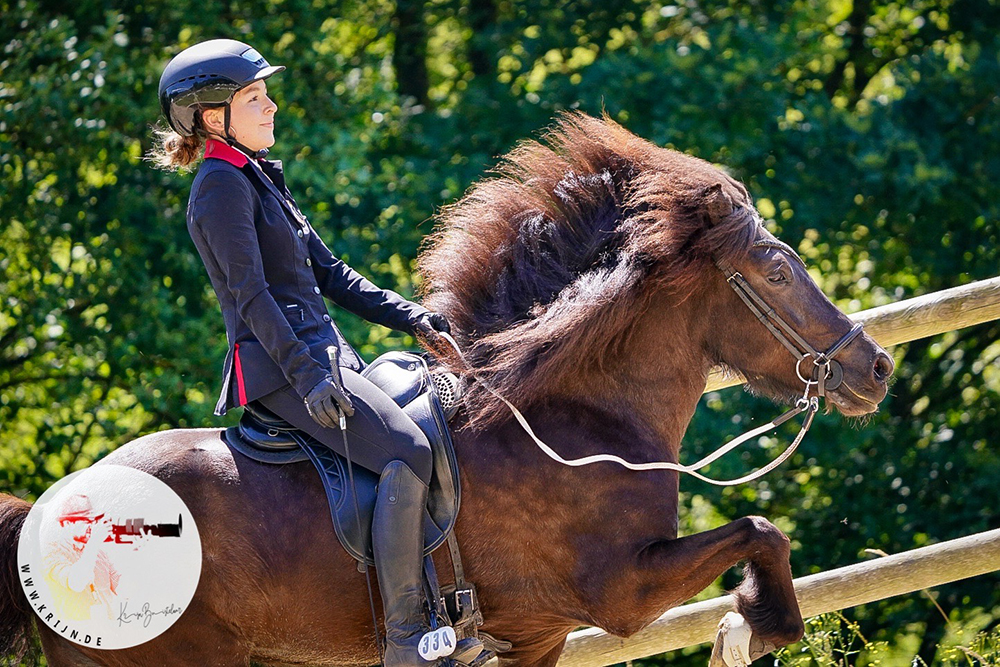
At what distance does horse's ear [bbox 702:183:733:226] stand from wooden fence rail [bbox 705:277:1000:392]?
38.1 inches

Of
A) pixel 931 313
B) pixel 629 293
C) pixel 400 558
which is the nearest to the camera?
pixel 400 558

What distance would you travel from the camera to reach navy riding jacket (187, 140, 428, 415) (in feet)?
11.7

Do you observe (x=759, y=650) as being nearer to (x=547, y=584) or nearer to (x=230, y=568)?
(x=547, y=584)

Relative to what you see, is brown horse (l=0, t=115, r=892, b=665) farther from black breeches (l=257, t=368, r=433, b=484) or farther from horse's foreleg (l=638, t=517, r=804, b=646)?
black breeches (l=257, t=368, r=433, b=484)

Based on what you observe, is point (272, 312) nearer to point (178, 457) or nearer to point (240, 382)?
point (240, 382)

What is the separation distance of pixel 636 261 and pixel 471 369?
0.69 metres

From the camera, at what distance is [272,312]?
3.58 m

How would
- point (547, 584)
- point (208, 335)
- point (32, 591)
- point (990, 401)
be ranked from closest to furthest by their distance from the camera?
point (32, 591)
point (547, 584)
point (208, 335)
point (990, 401)

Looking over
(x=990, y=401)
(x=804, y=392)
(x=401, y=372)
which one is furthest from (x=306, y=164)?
(x=990, y=401)

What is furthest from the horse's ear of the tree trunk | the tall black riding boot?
the tree trunk

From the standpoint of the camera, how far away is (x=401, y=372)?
4047 millimetres

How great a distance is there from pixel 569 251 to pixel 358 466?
1.08 metres

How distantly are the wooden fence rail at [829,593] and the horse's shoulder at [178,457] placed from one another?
1854 mm

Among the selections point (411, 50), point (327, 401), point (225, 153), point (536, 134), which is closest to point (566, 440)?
point (327, 401)
